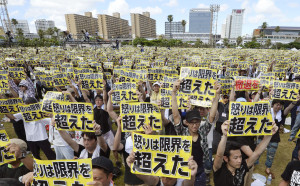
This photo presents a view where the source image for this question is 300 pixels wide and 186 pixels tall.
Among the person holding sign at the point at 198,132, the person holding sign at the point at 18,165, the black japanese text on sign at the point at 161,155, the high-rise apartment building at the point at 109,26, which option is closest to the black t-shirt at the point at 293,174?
the person holding sign at the point at 198,132

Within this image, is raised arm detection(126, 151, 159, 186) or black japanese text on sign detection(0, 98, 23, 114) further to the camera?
black japanese text on sign detection(0, 98, 23, 114)

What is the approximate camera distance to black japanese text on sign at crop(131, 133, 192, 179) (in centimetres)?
251

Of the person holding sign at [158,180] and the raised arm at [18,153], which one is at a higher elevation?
the raised arm at [18,153]

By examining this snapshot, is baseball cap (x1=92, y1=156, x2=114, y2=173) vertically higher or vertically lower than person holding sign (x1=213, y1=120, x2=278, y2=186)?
higher

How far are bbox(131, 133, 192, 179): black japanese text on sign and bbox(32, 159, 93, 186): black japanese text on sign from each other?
657mm

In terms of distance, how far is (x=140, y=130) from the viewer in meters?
3.65

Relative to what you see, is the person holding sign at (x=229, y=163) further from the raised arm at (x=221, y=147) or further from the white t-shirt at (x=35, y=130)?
the white t-shirt at (x=35, y=130)

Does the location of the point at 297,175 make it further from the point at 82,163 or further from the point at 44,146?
the point at 44,146

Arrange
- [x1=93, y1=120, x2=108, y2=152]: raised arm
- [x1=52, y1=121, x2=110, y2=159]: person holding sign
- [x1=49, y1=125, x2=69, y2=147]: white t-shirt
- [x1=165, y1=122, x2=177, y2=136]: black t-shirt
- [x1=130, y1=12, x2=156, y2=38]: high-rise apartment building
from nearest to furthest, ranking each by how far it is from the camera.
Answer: [x1=93, y1=120, x2=108, y2=152]: raised arm → [x1=52, y1=121, x2=110, y2=159]: person holding sign → [x1=165, y1=122, x2=177, y2=136]: black t-shirt → [x1=49, y1=125, x2=69, y2=147]: white t-shirt → [x1=130, y1=12, x2=156, y2=38]: high-rise apartment building

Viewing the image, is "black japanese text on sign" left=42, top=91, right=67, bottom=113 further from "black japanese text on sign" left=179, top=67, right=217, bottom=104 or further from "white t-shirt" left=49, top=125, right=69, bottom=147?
"black japanese text on sign" left=179, top=67, right=217, bottom=104

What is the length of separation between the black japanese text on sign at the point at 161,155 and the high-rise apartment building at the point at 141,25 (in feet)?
493

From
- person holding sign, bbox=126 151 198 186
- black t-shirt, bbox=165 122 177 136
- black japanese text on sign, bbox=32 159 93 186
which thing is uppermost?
black japanese text on sign, bbox=32 159 93 186

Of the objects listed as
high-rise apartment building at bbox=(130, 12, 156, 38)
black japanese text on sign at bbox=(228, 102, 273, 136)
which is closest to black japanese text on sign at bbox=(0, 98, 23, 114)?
black japanese text on sign at bbox=(228, 102, 273, 136)

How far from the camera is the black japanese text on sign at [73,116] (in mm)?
3720
